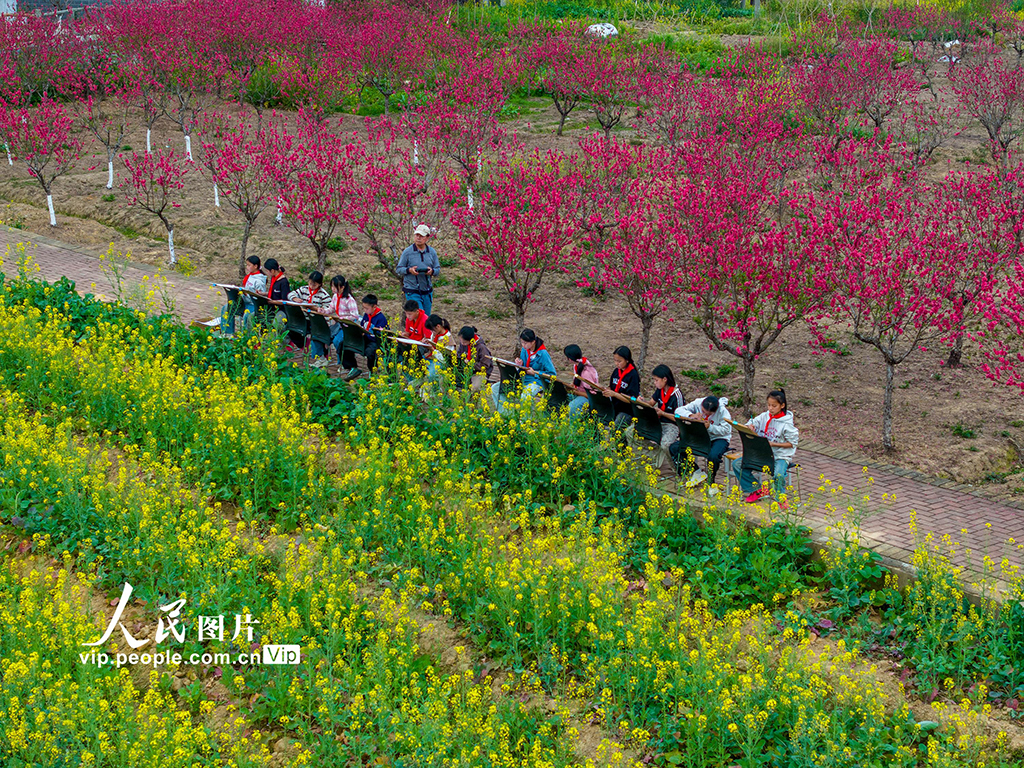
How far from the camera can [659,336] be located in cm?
1559

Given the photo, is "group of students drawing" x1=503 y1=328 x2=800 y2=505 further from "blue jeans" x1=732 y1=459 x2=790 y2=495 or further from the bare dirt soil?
the bare dirt soil

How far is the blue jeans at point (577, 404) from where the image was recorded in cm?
1105

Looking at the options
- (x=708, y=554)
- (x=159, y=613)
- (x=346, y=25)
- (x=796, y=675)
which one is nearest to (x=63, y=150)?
(x=346, y=25)

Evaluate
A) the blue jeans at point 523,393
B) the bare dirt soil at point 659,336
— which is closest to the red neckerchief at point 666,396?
the blue jeans at point 523,393

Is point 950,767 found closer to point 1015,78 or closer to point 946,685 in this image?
point 946,685

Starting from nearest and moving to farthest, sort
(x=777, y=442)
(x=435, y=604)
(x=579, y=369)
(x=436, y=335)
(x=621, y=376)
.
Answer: (x=435, y=604) → (x=777, y=442) → (x=621, y=376) → (x=579, y=369) → (x=436, y=335)

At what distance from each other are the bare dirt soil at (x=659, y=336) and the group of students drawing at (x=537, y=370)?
65.9 inches

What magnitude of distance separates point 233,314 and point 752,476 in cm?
707

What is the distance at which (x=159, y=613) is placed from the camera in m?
8.80

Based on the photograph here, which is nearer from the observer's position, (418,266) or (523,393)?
(523,393)

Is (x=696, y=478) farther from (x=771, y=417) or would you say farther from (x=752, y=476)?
(x=771, y=417)

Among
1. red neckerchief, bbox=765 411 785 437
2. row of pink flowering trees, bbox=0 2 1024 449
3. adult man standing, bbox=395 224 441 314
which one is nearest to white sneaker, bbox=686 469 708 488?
red neckerchief, bbox=765 411 785 437

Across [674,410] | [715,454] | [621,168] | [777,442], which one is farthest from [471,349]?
[621,168]

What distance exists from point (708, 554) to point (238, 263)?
1143 centimetres
